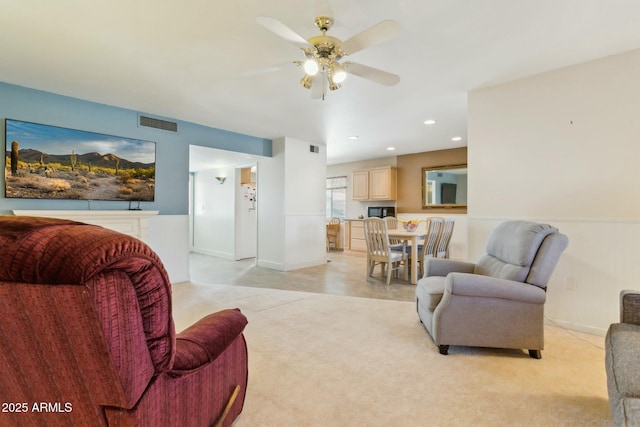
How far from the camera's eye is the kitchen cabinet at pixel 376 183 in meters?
7.61

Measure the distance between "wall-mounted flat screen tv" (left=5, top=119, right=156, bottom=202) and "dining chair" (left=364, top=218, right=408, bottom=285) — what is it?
128 inches

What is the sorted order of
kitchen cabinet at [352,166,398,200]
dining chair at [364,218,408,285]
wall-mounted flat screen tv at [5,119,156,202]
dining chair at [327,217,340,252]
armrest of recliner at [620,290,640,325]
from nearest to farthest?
armrest of recliner at [620,290,640,325]
wall-mounted flat screen tv at [5,119,156,202]
dining chair at [364,218,408,285]
kitchen cabinet at [352,166,398,200]
dining chair at [327,217,340,252]

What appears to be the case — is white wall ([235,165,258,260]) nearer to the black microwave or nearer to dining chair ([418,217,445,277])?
the black microwave

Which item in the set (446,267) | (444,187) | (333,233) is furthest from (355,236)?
(446,267)

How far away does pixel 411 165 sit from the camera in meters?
7.49

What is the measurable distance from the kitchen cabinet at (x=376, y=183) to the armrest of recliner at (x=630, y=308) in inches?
241

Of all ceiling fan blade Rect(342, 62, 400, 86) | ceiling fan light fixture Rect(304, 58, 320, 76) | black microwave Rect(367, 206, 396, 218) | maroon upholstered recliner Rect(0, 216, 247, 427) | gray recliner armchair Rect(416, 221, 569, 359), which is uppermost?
ceiling fan blade Rect(342, 62, 400, 86)

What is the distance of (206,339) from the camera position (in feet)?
3.95

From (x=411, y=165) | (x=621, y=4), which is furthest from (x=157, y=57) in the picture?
(x=411, y=165)

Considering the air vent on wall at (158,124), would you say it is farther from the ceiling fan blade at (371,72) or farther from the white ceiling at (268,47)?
the ceiling fan blade at (371,72)

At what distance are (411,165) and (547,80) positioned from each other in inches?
177

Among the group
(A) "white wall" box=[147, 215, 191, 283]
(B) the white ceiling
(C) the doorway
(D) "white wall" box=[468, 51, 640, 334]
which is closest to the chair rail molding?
(A) "white wall" box=[147, 215, 191, 283]

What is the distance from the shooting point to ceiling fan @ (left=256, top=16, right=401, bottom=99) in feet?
6.09

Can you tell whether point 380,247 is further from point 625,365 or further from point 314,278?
point 625,365
